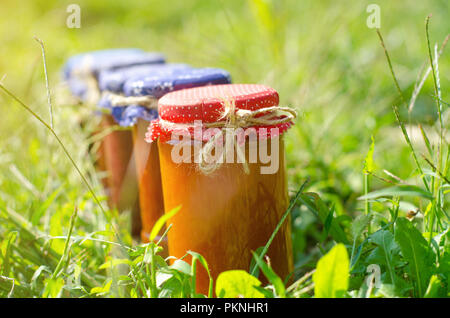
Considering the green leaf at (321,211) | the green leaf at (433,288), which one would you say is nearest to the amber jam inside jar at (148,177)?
the green leaf at (321,211)

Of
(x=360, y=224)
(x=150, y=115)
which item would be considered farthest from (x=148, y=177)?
(x=360, y=224)

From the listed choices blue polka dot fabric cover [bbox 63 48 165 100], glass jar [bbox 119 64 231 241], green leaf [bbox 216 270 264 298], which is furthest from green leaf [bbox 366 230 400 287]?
blue polka dot fabric cover [bbox 63 48 165 100]

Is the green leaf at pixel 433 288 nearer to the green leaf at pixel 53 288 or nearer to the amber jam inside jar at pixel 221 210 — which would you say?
the amber jam inside jar at pixel 221 210

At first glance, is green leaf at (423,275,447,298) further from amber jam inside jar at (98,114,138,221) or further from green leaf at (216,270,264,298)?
amber jam inside jar at (98,114,138,221)

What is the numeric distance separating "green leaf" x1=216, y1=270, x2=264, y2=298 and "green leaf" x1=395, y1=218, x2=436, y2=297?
255 mm

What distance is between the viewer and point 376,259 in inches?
35.0

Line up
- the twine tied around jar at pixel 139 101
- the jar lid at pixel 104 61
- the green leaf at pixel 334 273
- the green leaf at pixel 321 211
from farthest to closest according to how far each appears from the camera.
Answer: the jar lid at pixel 104 61, the twine tied around jar at pixel 139 101, the green leaf at pixel 321 211, the green leaf at pixel 334 273

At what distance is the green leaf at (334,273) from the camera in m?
0.74

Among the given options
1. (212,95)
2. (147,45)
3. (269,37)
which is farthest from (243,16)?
(212,95)

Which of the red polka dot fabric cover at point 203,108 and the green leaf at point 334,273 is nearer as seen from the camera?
the green leaf at point 334,273

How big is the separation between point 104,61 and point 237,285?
3.54ft

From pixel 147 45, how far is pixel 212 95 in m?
2.19

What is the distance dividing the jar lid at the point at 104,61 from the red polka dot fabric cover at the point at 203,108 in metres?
0.73

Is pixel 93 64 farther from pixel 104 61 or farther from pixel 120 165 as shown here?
pixel 120 165
